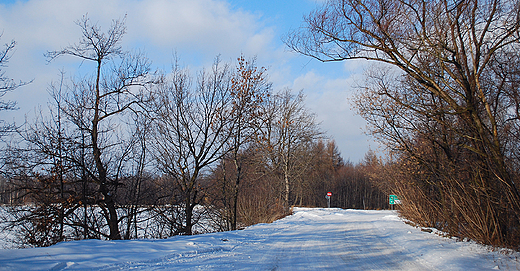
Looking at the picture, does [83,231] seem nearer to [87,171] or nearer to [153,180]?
[87,171]

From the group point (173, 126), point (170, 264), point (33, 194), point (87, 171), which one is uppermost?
point (173, 126)

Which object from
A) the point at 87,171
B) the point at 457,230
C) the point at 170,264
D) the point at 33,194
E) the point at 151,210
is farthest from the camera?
the point at 151,210

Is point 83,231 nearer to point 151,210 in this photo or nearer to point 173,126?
point 151,210

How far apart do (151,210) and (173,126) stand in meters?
3.87

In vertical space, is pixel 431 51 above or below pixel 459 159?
above

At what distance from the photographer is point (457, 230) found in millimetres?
8648

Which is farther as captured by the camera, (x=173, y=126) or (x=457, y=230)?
(x=173, y=126)

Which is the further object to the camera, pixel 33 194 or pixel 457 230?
pixel 33 194

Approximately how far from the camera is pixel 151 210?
44.2 ft

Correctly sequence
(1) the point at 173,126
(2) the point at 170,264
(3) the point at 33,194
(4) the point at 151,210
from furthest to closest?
(1) the point at 173,126 < (4) the point at 151,210 < (3) the point at 33,194 < (2) the point at 170,264

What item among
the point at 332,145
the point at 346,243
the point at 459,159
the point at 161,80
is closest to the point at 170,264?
the point at 346,243

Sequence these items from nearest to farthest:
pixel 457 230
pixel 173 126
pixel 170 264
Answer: pixel 170 264
pixel 457 230
pixel 173 126

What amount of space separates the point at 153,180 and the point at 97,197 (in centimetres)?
263

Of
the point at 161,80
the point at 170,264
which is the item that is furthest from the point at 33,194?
the point at 170,264
